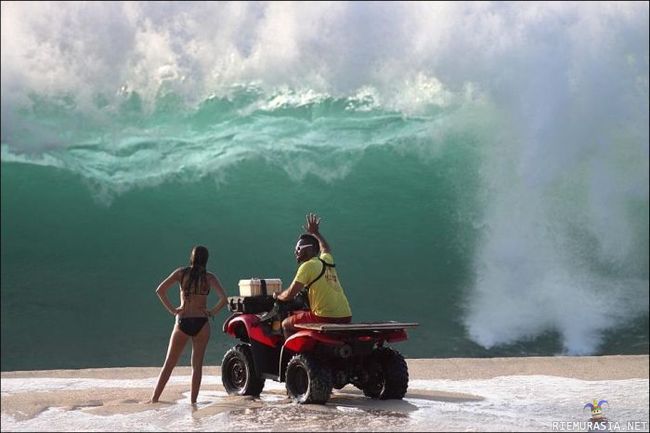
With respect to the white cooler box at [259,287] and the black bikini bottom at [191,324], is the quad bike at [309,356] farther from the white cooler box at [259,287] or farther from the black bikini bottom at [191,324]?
the black bikini bottom at [191,324]

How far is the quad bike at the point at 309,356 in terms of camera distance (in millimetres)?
6043

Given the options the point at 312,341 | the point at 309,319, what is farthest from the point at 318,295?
the point at 312,341

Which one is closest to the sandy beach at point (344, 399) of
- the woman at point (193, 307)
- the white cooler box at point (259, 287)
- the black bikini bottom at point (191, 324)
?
the woman at point (193, 307)

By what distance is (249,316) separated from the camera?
262 inches

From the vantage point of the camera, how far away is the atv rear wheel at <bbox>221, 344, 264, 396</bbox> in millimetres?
6637

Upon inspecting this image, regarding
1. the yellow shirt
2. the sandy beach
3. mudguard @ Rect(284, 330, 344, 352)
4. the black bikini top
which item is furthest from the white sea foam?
the black bikini top

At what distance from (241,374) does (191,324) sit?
689 mm

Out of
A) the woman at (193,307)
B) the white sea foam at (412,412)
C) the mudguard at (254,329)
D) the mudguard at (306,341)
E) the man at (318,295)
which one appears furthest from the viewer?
the mudguard at (254,329)

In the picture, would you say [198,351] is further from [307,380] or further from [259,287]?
[307,380]

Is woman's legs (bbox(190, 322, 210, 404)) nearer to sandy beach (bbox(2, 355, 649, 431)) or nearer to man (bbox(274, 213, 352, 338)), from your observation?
sandy beach (bbox(2, 355, 649, 431))

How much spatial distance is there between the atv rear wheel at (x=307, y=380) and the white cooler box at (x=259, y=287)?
682 mm

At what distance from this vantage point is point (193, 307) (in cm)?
638

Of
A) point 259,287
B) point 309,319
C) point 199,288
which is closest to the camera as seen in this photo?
point 309,319

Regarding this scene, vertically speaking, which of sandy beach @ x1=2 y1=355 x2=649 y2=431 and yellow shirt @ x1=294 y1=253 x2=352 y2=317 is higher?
yellow shirt @ x1=294 y1=253 x2=352 y2=317
